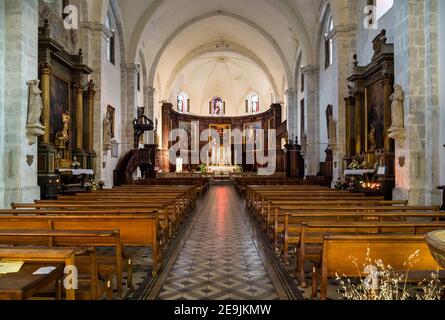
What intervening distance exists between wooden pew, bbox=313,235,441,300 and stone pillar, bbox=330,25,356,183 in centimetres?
1173

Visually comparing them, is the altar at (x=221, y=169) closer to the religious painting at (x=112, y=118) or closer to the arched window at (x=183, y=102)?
the arched window at (x=183, y=102)

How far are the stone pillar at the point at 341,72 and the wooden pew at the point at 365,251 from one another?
11728mm

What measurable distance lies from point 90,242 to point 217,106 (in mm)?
35333

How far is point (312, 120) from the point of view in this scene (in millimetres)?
21812

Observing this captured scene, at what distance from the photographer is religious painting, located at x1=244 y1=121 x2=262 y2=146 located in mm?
36719

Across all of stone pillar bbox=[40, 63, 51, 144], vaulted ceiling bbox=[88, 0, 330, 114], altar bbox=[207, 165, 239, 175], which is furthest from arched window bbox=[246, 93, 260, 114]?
stone pillar bbox=[40, 63, 51, 144]

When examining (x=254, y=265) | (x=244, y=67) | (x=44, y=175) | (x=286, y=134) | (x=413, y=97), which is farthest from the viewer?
(x=244, y=67)

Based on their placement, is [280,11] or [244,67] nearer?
[280,11]

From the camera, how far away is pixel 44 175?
10.5 meters

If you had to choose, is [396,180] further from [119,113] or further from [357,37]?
[119,113]

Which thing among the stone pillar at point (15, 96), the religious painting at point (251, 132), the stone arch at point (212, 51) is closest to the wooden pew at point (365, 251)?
the stone pillar at point (15, 96)
